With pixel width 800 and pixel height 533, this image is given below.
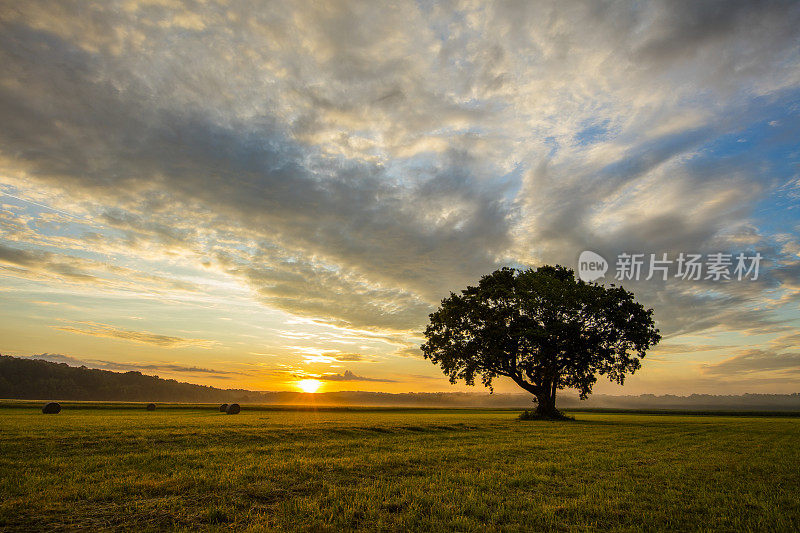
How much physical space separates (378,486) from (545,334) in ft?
115

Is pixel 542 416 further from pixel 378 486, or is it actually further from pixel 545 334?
pixel 378 486

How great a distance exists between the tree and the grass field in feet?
86.5

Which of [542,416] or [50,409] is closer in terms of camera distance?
[50,409]

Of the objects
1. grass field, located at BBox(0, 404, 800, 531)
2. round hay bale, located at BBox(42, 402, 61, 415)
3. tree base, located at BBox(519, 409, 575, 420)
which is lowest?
round hay bale, located at BBox(42, 402, 61, 415)

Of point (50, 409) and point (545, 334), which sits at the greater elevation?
point (545, 334)

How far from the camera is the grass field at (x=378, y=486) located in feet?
25.6

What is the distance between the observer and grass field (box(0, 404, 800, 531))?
7801 mm

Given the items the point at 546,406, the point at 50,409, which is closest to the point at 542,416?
the point at 546,406

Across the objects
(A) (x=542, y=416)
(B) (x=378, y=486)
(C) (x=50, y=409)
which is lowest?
(C) (x=50, y=409)

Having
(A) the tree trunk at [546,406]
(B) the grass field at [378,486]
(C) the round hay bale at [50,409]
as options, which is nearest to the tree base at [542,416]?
(A) the tree trunk at [546,406]

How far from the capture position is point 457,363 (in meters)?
49.2

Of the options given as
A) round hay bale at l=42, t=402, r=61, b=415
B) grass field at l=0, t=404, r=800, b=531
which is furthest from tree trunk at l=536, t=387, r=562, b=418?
round hay bale at l=42, t=402, r=61, b=415

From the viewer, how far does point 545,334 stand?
41812mm

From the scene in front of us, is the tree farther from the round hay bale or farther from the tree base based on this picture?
the round hay bale
